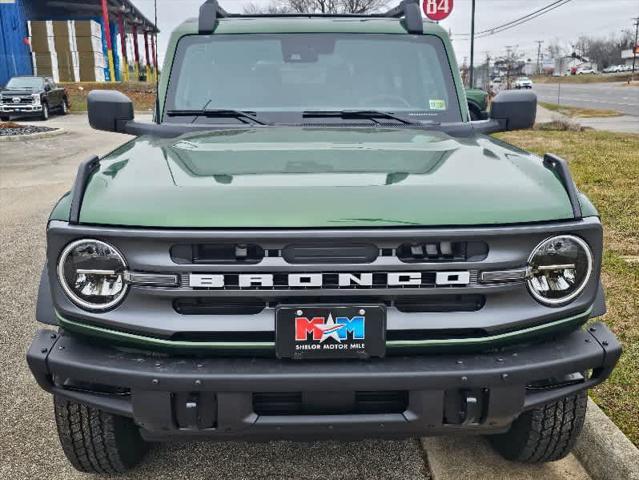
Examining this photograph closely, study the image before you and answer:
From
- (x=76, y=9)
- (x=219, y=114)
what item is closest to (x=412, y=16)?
(x=219, y=114)

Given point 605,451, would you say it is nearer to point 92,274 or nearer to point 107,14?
point 92,274

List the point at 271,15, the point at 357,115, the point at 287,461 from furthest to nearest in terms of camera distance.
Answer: the point at 271,15
the point at 357,115
the point at 287,461

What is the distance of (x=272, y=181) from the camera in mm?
2328

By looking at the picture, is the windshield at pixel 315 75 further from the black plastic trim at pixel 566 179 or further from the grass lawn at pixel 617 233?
the grass lawn at pixel 617 233

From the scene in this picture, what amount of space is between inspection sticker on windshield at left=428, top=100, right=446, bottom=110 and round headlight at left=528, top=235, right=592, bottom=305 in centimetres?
156

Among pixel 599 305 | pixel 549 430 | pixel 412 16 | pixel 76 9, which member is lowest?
pixel 549 430

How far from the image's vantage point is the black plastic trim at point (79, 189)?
221 centimetres

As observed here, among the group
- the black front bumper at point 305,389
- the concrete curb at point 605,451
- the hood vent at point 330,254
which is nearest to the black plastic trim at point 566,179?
the black front bumper at point 305,389

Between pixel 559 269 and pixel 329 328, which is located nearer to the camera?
pixel 329 328

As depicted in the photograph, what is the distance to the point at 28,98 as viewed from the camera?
23.4 metres

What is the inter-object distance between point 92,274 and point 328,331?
2.63 ft

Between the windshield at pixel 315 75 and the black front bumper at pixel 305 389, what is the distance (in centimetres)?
172

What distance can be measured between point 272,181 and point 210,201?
0.25 meters

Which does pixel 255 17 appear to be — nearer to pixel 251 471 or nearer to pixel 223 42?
pixel 223 42
